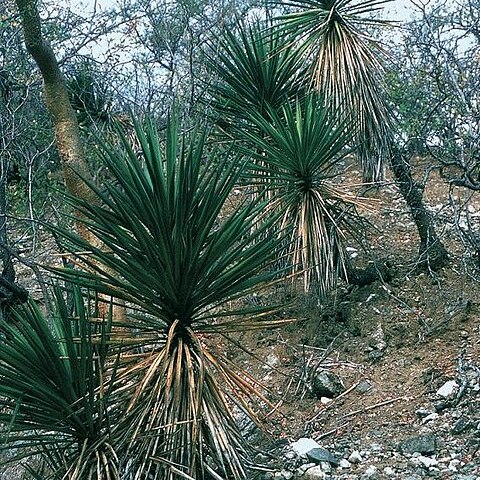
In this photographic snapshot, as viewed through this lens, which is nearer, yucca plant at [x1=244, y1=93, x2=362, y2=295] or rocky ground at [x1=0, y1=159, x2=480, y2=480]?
rocky ground at [x1=0, y1=159, x2=480, y2=480]

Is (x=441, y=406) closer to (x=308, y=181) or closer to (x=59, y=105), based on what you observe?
(x=308, y=181)

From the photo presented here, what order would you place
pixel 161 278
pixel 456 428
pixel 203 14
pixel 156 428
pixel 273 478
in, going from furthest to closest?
pixel 203 14 < pixel 456 428 < pixel 273 478 < pixel 161 278 < pixel 156 428

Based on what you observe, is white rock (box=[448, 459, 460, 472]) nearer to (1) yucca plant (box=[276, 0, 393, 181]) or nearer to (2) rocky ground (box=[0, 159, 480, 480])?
(2) rocky ground (box=[0, 159, 480, 480])

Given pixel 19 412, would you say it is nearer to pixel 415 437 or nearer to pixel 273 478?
pixel 273 478

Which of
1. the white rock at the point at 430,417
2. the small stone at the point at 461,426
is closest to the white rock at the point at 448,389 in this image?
the white rock at the point at 430,417

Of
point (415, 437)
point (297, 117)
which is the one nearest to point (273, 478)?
point (415, 437)

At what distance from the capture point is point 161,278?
162 inches

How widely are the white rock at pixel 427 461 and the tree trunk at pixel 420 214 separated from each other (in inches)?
110

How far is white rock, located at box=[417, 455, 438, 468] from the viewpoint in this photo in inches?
200

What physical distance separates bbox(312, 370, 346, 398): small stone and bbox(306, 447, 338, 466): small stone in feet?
4.61

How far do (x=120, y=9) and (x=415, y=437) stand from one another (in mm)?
7254

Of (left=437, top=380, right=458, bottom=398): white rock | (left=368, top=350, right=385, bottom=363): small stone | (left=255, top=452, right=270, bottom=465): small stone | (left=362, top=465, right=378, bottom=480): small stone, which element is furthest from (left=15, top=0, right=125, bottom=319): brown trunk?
(left=368, top=350, right=385, bottom=363): small stone

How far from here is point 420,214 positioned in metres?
8.26

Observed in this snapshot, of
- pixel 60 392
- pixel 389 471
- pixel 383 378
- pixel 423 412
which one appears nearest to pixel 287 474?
pixel 389 471
